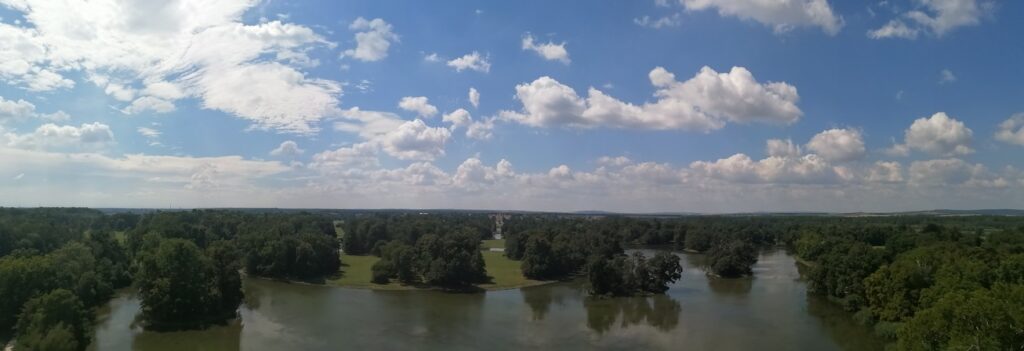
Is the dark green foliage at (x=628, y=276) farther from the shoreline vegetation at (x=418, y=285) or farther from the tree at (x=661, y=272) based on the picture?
Result: the shoreline vegetation at (x=418, y=285)

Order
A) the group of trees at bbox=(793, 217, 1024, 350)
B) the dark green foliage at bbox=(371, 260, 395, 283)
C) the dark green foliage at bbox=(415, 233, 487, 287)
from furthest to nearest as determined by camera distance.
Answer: the dark green foliage at bbox=(371, 260, 395, 283) → the dark green foliage at bbox=(415, 233, 487, 287) → the group of trees at bbox=(793, 217, 1024, 350)

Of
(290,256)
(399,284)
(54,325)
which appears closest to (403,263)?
(399,284)

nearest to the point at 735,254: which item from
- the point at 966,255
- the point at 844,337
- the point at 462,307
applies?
the point at 966,255

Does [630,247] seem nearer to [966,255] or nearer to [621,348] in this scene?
[966,255]

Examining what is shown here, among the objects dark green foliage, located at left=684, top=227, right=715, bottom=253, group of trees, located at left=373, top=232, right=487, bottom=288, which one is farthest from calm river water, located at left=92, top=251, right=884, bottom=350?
dark green foliage, located at left=684, top=227, right=715, bottom=253

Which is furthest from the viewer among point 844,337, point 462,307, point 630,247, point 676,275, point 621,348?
point 630,247

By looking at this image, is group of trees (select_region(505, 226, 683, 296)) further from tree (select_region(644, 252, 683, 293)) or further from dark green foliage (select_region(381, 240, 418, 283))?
dark green foliage (select_region(381, 240, 418, 283))
